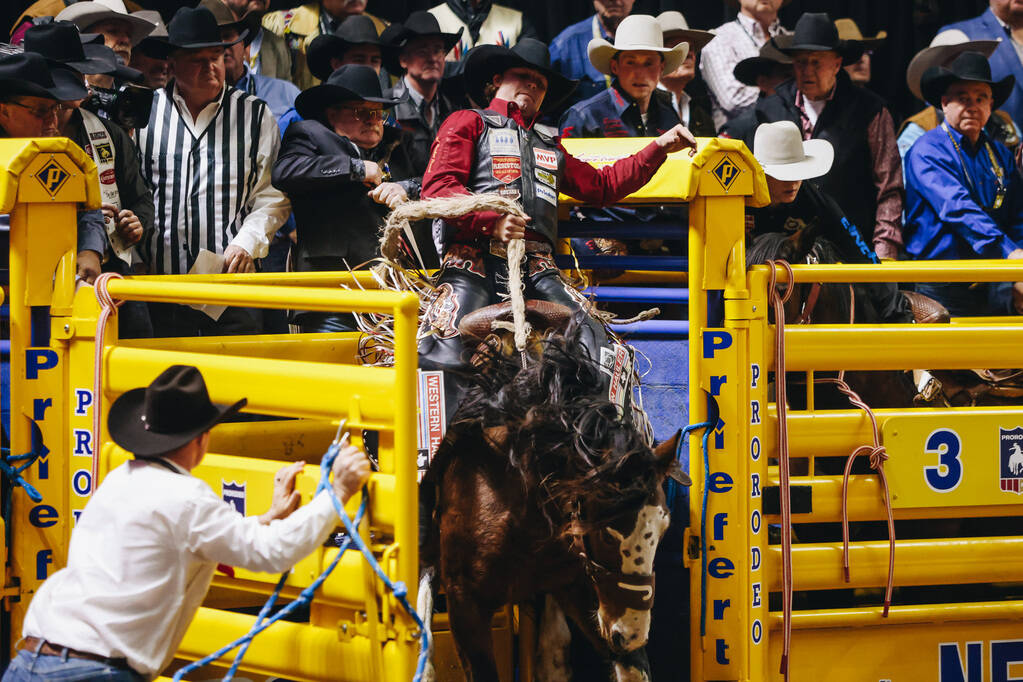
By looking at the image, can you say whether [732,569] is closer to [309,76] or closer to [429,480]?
[429,480]

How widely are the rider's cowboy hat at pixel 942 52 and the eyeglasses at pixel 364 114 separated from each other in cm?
359

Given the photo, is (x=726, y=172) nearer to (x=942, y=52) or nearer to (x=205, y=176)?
(x=205, y=176)

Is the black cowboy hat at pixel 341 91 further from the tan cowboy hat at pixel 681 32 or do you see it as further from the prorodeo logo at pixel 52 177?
the tan cowboy hat at pixel 681 32

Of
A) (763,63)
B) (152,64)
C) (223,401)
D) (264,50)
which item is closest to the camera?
(223,401)

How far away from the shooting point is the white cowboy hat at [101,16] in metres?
6.20

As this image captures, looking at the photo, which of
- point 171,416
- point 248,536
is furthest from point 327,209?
point 248,536

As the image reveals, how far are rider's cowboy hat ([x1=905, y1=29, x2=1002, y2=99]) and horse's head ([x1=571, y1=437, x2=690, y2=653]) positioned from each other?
4967 millimetres

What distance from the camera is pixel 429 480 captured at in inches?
156

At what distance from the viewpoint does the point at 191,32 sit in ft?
18.4

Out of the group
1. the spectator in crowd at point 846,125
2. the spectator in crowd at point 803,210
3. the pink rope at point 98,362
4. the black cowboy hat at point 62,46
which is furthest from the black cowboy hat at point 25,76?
the spectator in crowd at point 846,125

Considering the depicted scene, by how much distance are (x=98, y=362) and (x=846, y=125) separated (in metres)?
4.64

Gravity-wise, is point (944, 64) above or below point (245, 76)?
above

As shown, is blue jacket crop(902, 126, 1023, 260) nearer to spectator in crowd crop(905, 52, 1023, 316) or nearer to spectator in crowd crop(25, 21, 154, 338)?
spectator in crowd crop(905, 52, 1023, 316)

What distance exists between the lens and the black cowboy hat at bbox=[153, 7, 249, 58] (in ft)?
18.4
